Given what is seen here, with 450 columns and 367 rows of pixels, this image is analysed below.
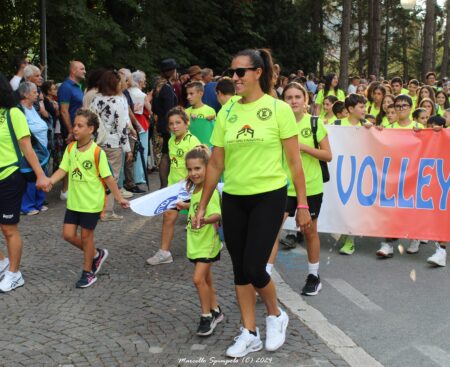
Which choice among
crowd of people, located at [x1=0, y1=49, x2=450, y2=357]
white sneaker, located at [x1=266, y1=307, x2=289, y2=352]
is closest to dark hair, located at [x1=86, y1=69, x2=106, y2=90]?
crowd of people, located at [x1=0, y1=49, x2=450, y2=357]

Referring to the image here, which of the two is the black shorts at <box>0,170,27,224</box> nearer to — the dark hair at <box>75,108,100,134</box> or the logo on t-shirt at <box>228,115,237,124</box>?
the dark hair at <box>75,108,100,134</box>

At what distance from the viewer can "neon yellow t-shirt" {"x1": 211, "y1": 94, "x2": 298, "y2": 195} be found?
4.17 metres

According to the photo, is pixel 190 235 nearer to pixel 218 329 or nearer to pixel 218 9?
pixel 218 329

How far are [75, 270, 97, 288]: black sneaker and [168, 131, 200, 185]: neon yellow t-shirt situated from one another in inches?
52.1

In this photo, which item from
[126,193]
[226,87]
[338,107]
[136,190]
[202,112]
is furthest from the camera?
[136,190]

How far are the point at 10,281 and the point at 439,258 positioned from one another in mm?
4318

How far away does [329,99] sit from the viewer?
9.80 metres

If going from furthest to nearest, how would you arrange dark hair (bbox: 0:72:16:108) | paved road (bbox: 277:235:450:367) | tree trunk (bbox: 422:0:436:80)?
tree trunk (bbox: 422:0:436:80), dark hair (bbox: 0:72:16:108), paved road (bbox: 277:235:450:367)

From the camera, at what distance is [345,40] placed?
24.4m

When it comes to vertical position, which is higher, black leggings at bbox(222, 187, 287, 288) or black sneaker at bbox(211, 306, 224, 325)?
black leggings at bbox(222, 187, 287, 288)

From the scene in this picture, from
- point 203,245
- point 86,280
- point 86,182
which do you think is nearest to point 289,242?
point 86,280

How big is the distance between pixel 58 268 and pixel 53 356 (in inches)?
90.8

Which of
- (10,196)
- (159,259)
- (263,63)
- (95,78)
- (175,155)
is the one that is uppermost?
(263,63)

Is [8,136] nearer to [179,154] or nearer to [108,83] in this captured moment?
[179,154]
